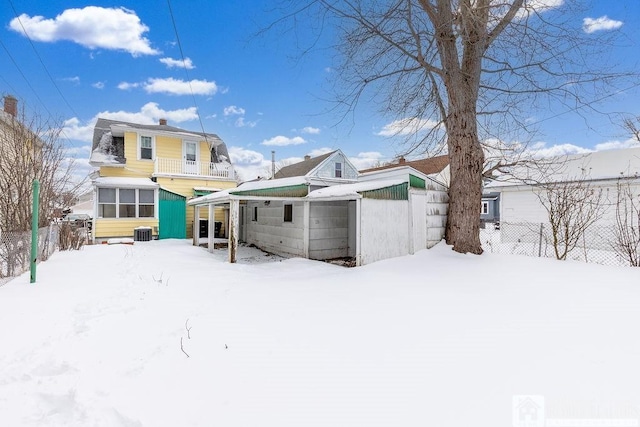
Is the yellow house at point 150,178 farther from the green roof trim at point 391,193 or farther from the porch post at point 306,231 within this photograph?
the green roof trim at point 391,193

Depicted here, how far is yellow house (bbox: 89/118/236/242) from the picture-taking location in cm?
1459

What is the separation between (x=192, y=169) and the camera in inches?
683

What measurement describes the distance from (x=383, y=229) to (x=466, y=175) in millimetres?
2618

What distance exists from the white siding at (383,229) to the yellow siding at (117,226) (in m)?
12.0

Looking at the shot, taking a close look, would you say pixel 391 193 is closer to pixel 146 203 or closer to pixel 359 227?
pixel 359 227

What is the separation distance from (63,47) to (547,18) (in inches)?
618

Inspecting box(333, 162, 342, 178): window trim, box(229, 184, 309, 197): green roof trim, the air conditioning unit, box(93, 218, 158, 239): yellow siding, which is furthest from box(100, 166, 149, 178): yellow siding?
box(333, 162, 342, 178): window trim

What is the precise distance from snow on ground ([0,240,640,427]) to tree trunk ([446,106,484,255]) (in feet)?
6.80

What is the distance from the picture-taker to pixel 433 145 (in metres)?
9.15

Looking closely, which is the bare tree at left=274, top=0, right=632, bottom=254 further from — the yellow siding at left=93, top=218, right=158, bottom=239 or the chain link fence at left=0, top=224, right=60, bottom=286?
the yellow siding at left=93, top=218, right=158, bottom=239

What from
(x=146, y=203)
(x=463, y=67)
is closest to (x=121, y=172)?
(x=146, y=203)

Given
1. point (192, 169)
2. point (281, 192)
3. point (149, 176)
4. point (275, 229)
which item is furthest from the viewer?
point (192, 169)

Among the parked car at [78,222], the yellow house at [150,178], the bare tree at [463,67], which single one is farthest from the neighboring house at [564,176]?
the parked car at [78,222]

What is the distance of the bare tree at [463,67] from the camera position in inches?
277
